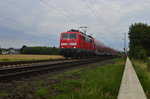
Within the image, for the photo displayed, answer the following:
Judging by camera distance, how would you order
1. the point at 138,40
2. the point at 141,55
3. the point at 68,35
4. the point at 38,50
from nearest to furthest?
the point at 68,35
the point at 141,55
the point at 138,40
the point at 38,50

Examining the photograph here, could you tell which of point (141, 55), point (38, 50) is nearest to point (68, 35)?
point (141, 55)

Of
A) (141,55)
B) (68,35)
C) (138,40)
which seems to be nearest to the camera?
(68,35)

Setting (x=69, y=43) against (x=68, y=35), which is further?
(x=68, y=35)

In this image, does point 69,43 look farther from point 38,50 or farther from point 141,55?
point 38,50

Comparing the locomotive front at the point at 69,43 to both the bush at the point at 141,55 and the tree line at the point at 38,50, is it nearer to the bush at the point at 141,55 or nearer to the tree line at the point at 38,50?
the bush at the point at 141,55

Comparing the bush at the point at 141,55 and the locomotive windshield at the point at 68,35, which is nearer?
the locomotive windshield at the point at 68,35

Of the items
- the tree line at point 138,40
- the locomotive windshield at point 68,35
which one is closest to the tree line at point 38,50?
the tree line at point 138,40

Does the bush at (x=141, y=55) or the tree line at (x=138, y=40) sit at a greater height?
the tree line at (x=138, y=40)

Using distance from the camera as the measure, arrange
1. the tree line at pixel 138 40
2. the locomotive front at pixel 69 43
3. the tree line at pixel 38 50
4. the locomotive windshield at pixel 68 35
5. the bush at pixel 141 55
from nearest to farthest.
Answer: the locomotive front at pixel 69 43 → the locomotive windshield at pixel 68 35 → the bush at pixel 141 55 → the tree line at pixel 138 40 → the tree line at pixel 38 50

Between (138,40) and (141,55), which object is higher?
(138,40)

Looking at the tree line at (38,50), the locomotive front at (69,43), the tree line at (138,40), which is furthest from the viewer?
the tree line at (38,50)

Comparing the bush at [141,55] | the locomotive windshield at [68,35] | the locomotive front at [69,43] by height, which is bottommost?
the bush at [141,55]

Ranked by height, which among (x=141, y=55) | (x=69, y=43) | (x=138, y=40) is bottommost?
(x=141, y=55)

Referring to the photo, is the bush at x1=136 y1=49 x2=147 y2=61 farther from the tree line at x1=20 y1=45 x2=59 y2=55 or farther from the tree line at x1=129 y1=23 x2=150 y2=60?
the tree line at x1=20 y1=45 x2=59 y2=55
